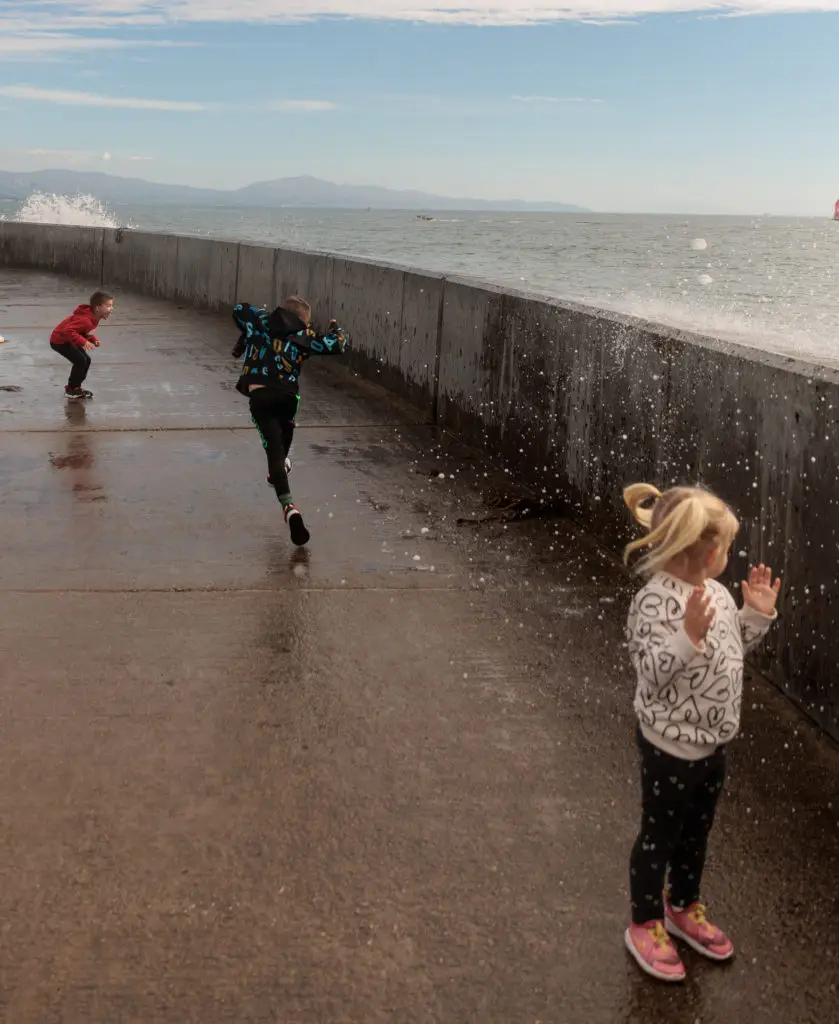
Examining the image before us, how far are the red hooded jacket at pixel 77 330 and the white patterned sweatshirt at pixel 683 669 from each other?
27.9ft

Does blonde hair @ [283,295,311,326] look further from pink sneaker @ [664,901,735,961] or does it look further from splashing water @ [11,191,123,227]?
splashing water @ [11,191,123,227]

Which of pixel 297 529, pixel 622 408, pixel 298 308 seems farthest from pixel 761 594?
pixel 298 308

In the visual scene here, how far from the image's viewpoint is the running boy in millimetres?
6453

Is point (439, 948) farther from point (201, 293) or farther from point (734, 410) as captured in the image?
point (201, 293)

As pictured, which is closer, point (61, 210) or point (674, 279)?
point (61, 210)

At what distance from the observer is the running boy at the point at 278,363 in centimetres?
645

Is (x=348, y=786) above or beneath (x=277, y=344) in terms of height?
beneath

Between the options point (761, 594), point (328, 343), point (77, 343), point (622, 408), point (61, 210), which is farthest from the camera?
point (61, 210)

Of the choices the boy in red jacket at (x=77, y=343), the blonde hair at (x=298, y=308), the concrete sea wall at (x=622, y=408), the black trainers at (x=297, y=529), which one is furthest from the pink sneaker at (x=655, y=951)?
the boy in red jacket at (x=77, y=343)

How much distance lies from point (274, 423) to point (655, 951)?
4.26 meters

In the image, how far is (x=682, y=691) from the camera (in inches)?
111

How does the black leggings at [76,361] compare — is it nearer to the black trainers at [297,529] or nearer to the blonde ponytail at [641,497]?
the black trainers at [297,529]

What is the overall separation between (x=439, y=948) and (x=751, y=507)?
2405mm

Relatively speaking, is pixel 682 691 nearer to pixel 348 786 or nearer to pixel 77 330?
pixel 348 786
